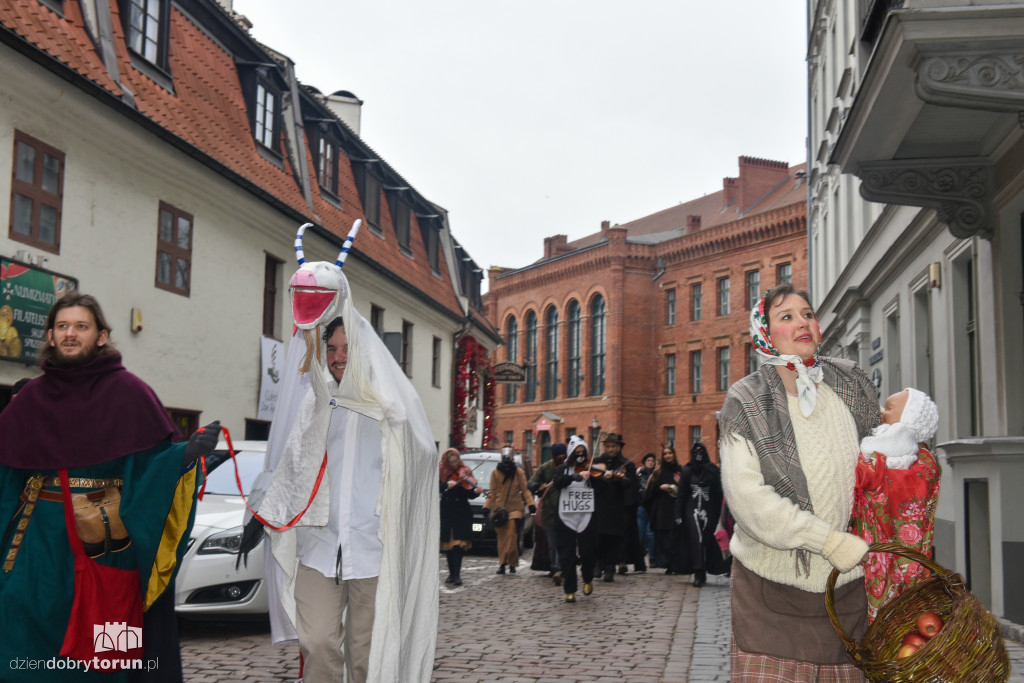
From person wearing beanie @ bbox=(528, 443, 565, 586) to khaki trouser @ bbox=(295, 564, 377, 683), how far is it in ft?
25.3

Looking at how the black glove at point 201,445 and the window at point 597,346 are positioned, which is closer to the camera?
the black glove at point 201,445

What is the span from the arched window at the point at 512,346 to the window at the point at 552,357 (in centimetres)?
313

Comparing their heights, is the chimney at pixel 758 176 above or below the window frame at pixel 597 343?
above

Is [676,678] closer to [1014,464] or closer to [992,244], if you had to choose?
[1014,464]

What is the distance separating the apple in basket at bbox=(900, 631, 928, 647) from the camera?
3.46 meters

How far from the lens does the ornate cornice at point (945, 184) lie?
10203 millimetres

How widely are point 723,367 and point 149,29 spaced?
40022 millimetres

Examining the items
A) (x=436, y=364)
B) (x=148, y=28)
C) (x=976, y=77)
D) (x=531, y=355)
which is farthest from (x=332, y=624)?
(x=531, y=355)

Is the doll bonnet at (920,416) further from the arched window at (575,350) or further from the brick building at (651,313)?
the arched window at (575,350)

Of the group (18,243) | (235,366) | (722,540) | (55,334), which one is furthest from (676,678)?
(235,366)

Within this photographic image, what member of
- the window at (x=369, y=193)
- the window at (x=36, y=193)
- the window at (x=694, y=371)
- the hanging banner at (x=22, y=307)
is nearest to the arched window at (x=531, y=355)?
the window at (x=694, y=371)

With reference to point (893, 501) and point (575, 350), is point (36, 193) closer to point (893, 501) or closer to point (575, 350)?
point (893, 501)

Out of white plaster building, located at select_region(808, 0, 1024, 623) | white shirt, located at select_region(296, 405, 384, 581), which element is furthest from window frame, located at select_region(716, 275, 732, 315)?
white shirt, located at select_region(296, 405, 384, 581)

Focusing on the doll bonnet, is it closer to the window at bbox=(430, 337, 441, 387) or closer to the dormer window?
the dormer window
